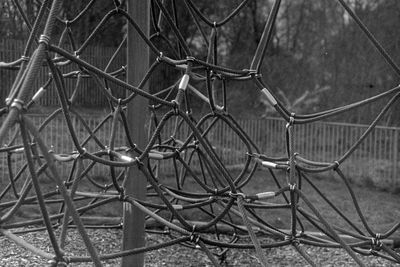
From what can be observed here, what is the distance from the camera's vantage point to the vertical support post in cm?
251

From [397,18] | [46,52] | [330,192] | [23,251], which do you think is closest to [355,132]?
[330,192]

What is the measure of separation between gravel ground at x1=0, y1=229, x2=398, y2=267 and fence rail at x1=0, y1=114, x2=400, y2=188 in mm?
1783

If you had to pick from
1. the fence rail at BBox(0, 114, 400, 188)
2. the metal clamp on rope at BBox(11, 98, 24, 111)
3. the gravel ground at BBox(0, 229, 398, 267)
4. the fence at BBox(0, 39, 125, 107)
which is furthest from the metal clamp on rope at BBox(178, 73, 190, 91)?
the fence at BBox(0, 39, 125, 107)

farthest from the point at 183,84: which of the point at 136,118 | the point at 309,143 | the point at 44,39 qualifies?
the point at 309,143

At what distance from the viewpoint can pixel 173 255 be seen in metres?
3.17

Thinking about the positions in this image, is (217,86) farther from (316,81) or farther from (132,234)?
(132,234)

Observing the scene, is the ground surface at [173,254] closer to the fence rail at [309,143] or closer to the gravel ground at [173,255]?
→ the gravel ground at [173,255]

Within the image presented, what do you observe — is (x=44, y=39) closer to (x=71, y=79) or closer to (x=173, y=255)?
(x=173, y=255)

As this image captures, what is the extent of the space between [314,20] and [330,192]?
3992 mm

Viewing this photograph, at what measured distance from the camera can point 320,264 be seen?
3133mm

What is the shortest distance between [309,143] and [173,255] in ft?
11.9

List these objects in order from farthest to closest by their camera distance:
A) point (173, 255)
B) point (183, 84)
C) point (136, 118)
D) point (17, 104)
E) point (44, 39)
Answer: point (173, 255), point (136, 118), point (183, 84), point (44, 39), point (17, 104)

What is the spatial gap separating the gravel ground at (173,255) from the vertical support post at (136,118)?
16.8 inches

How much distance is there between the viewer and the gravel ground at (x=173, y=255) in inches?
118
